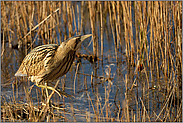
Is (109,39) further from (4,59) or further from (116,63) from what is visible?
(4,59)

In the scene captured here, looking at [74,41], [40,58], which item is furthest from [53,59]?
[74,41]

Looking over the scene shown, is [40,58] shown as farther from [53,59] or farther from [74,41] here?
[74,41]

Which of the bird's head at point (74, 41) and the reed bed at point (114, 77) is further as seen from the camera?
the bird's head at point (74, 41)

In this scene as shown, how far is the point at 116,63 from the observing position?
533 centimetres

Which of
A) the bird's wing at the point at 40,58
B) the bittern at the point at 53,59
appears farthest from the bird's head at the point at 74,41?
the bird's wing at the point at 40,58

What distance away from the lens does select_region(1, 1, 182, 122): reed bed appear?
351 centimetres

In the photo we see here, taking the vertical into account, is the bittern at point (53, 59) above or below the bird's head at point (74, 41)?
below

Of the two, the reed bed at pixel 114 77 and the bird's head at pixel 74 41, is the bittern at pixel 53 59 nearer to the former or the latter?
the bird's head at pixel 74 41

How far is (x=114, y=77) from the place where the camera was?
4.79m

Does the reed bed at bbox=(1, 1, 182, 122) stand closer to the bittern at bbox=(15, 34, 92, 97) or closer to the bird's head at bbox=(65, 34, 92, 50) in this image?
the bittern at bbox=(15, 34, 92, 97)

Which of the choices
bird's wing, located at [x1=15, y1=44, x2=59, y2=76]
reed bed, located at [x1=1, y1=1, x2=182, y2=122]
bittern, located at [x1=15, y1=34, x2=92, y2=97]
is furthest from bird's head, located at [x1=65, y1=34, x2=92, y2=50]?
reed bed, located at [x1=1, y1=1, x2=182, y2=122]

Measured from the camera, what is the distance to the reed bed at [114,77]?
3506 mm

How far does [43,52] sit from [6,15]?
249cm

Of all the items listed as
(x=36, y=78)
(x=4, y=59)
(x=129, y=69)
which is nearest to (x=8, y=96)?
(x=36, y=78)
